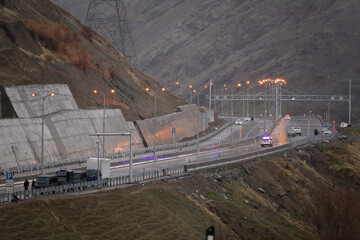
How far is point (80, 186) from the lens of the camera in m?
50.7

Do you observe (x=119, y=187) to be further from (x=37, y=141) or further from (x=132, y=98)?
(x=132, y=98)

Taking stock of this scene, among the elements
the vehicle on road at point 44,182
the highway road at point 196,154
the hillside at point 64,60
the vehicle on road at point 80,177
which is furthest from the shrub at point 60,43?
the vehicle on road at point 44,182

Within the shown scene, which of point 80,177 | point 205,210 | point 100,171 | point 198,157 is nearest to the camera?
point 80,177

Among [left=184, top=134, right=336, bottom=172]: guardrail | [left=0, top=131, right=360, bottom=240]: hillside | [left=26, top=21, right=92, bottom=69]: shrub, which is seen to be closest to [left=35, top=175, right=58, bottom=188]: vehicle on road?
[left=0, top=131, right=360, bottom=240]: hillside

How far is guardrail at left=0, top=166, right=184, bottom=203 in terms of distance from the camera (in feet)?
146

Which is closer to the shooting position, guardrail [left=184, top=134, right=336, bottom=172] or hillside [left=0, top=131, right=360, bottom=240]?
hillside [left=0, top=131, right=360, bottom=240]

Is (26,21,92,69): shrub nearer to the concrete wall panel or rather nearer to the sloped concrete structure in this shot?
the sloped concrete structure

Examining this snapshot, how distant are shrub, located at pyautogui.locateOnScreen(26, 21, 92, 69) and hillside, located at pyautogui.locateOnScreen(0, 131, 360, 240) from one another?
32.8 m

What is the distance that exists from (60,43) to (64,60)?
14.4ft

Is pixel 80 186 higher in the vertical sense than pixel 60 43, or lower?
lower

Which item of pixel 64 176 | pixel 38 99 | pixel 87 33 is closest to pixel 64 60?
pixel 38 99

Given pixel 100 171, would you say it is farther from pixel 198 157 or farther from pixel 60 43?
pixel 60 43

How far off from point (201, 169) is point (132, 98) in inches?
1805

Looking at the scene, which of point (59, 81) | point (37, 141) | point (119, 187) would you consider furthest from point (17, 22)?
point (119, 187)
